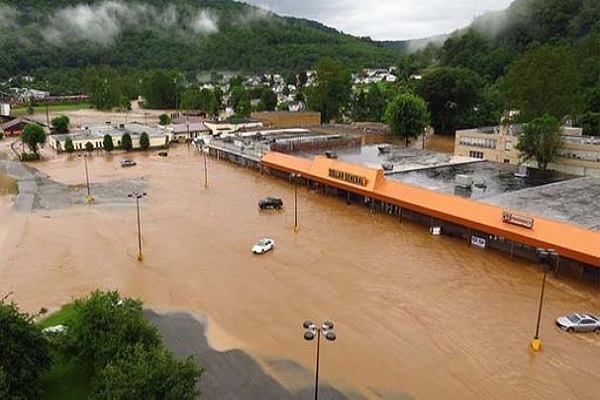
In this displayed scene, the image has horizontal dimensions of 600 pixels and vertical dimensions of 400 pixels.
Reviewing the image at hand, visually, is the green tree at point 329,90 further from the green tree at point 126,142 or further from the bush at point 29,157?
the bush at point 29,157

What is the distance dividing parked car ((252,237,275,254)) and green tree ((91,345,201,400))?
14.3 metres

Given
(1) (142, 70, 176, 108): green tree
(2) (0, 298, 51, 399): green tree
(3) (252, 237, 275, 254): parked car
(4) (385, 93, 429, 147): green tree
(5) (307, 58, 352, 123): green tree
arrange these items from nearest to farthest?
(2) (0, 298, 51, 399): green tree, (3) (252, 237, 275, 254): parked car, (4) (385, 93, 429, 147): green tree, (5) (307, 58, 352, 123): green tree, (1) (142, 70, 176, 108): green tree

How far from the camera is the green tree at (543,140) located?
39.4 metres

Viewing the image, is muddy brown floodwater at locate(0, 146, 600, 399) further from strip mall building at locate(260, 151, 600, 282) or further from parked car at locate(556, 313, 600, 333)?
strip mall building at locate(260, 151, 600, 282)

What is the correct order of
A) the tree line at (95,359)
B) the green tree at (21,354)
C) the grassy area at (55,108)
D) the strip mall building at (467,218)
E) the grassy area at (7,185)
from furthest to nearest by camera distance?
1. the grassy area at (55,108)
2. the grassy area at (7,185)
3. the strip mall building at (467,218)
4. the green tree at (21,354)
5. the tree line at (95,359)

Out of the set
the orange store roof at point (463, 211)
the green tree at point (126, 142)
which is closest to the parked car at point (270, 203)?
the orange store roof at point (463, 211)

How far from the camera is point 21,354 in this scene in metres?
13.7

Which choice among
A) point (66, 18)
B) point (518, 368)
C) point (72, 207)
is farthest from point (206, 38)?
point (518, 368)

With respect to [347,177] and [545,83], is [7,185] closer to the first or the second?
[347,177]

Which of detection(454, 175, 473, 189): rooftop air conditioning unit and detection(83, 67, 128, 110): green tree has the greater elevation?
detection(83, 67, 128, 110): green tree

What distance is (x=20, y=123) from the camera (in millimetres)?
77625

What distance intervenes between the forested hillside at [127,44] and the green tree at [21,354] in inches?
6186

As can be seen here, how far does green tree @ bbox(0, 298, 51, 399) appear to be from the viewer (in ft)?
43.3

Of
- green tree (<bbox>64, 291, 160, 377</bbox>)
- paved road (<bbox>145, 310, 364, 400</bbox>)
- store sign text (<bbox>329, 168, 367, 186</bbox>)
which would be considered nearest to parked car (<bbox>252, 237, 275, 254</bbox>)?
paved road (<bbox>145, 310, 364, 400</bbox>)
